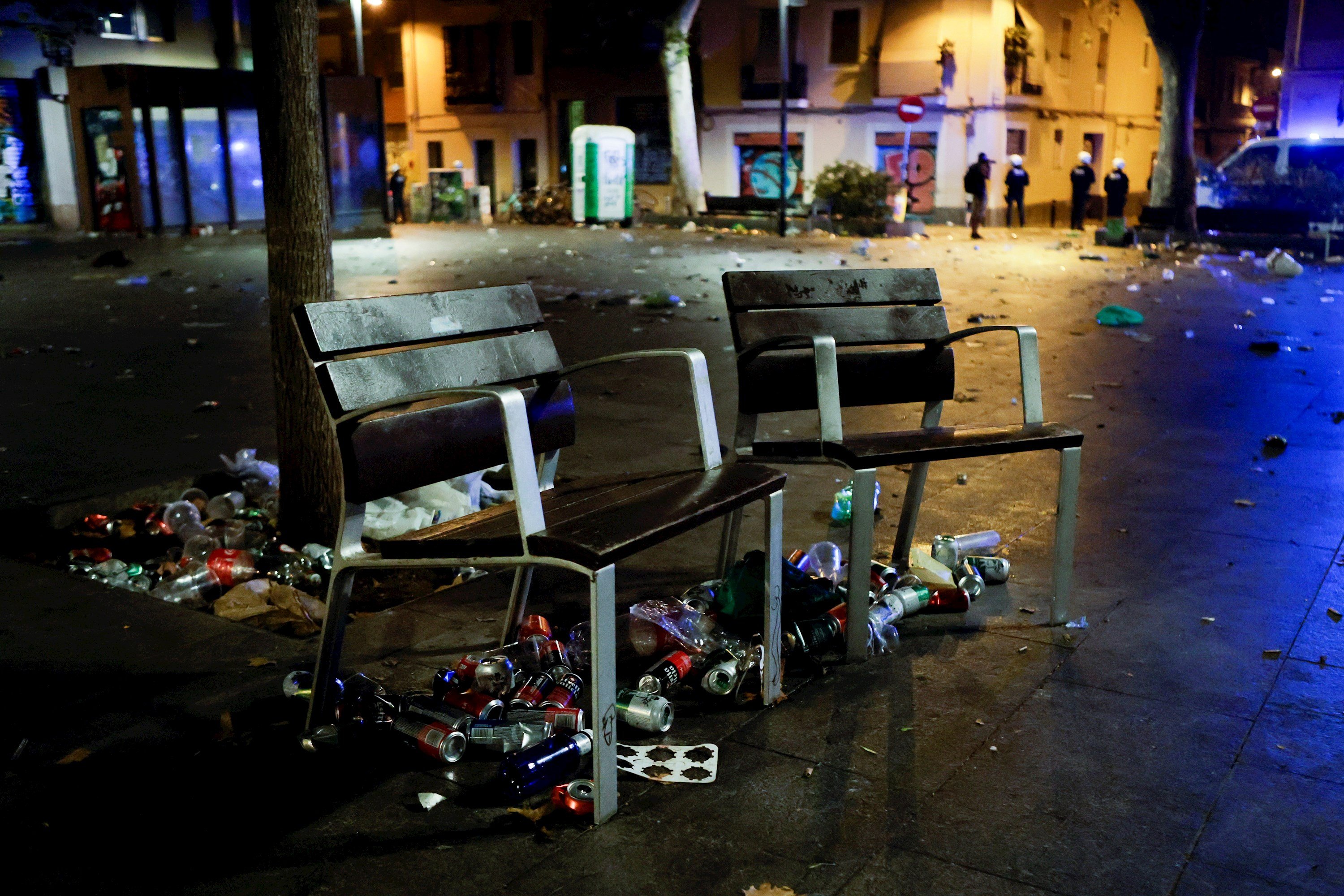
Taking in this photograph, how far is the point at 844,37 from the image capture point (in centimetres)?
3597

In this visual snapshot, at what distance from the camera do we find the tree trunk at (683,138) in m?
31.7

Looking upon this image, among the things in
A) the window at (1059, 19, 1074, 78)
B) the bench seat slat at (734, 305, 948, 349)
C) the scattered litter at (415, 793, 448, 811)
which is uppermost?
the window at (1059, 19, 1074, 78)

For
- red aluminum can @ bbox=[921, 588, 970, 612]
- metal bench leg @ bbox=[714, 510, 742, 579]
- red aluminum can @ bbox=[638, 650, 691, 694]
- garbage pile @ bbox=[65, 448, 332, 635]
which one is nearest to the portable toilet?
garbage pile @ bbox=[65, 448, 332, 635]

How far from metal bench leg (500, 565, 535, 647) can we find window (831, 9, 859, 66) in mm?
34798

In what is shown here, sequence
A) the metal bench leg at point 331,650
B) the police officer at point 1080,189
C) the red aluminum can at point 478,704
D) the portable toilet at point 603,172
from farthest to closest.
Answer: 1. the portable toilet at point 603,172
2. the police officer at point 1080,189
3. the red aluminum can at point 478,704
4. the metal bench leg at point 331,650

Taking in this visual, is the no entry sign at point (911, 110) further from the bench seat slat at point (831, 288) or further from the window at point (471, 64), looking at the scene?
the bench seat slat at point (831, 288)

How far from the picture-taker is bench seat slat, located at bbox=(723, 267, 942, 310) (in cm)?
398

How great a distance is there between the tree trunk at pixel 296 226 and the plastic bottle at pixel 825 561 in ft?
5.38

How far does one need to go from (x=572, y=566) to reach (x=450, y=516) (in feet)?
7.91

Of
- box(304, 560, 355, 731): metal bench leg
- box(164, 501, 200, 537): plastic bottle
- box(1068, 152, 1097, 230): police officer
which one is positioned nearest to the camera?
box(304, 560, 355, 731): metal bench leg

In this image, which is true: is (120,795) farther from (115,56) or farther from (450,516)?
(115,56)

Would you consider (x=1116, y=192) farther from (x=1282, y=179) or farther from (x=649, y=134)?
(x=649, y=134)

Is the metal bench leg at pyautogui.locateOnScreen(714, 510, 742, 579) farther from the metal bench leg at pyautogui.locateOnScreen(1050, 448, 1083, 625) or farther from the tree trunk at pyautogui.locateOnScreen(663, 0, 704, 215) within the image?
the tree trunk at pyautogui.locateOnScreen(663, 0, 704, 215)

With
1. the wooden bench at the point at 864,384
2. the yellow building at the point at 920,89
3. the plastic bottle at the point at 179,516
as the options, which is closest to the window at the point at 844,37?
the yellow building at the point at 920,89
